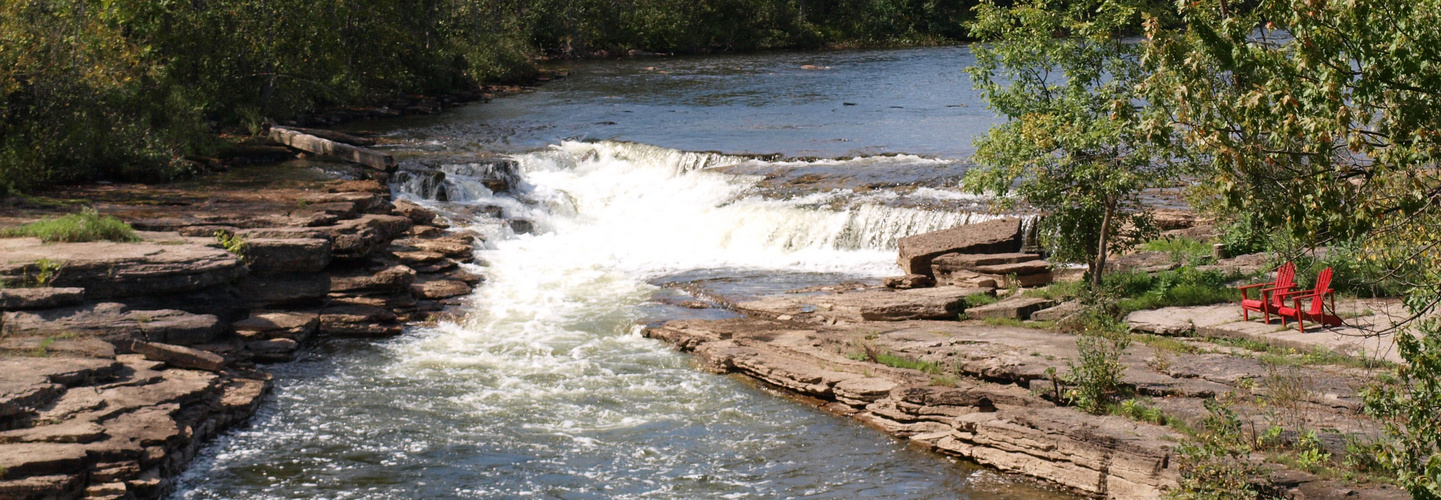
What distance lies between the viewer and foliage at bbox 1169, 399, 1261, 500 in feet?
32.0

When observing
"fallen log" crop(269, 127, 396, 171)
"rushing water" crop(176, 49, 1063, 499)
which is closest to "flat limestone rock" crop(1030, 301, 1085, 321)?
"rushing water" crop(176, 49, 1063, 499)

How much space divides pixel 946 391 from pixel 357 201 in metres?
12.7

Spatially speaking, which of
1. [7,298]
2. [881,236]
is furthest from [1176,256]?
[7,298]

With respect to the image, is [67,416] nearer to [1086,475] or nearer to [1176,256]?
[1086,475]

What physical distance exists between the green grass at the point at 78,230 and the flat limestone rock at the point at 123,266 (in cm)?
24

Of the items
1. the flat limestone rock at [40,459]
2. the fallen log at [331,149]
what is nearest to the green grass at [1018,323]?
the flat limestone rock at [40,459]

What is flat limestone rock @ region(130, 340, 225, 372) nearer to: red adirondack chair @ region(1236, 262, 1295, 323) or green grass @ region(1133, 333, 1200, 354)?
green grass @ region(1133, 333, 1200, 354)

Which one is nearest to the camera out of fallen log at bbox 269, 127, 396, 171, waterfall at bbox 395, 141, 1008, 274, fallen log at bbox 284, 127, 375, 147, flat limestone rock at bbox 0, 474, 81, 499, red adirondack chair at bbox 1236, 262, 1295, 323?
flat limestone rock at bbox 0, 474, 81, 499

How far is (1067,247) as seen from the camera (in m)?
16.5

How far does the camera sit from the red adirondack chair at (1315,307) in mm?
13234

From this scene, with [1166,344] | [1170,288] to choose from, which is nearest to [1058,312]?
[1170,288]

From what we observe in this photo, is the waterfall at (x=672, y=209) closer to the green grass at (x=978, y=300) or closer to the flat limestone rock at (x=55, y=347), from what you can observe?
the green grass at (x=978, y=300)

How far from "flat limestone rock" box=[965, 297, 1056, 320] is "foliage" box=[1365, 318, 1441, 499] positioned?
7.28 metres

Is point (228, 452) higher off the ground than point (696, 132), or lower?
lower
